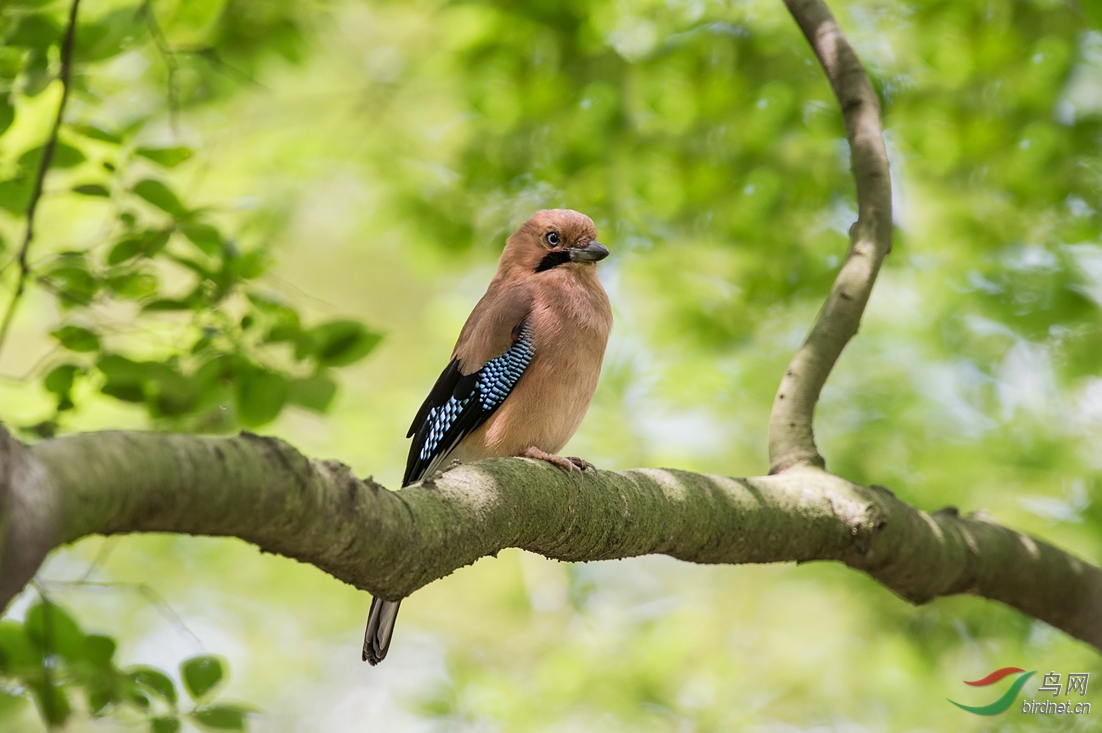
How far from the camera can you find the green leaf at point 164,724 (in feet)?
9.52

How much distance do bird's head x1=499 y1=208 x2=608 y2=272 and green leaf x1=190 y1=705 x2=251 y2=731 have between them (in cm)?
254

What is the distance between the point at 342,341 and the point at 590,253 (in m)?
1.55

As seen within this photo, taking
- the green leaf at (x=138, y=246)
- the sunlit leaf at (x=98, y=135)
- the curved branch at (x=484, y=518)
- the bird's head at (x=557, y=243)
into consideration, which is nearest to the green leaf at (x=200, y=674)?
the curved branch at (x=484, y=518)

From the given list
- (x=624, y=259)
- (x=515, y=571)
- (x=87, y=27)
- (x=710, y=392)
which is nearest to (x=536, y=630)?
(x=515, y=571)

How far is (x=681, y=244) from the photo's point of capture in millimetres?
6305

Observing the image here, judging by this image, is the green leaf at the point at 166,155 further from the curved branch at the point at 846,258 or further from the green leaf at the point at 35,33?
the curved branch at the point at 846,258

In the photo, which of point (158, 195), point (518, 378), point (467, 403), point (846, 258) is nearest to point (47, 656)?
point (158, 195)

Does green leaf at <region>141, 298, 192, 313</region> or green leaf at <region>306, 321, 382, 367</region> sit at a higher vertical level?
green leaf at <region>306, 321, 382, 367</region>

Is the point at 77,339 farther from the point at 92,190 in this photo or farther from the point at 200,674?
the point at 200,674

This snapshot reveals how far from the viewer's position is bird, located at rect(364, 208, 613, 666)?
419 centimetres

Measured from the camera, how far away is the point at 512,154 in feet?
19.0

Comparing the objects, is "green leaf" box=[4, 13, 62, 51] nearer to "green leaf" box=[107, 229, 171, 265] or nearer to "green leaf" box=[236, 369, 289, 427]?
"green leaf" box=[107, 229, 171, 265]

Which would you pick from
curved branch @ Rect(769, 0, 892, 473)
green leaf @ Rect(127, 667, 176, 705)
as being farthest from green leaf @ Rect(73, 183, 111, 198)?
curved branch @ Rect(769, 0, 892, 473)

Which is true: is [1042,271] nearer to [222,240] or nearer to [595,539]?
[595,539]
